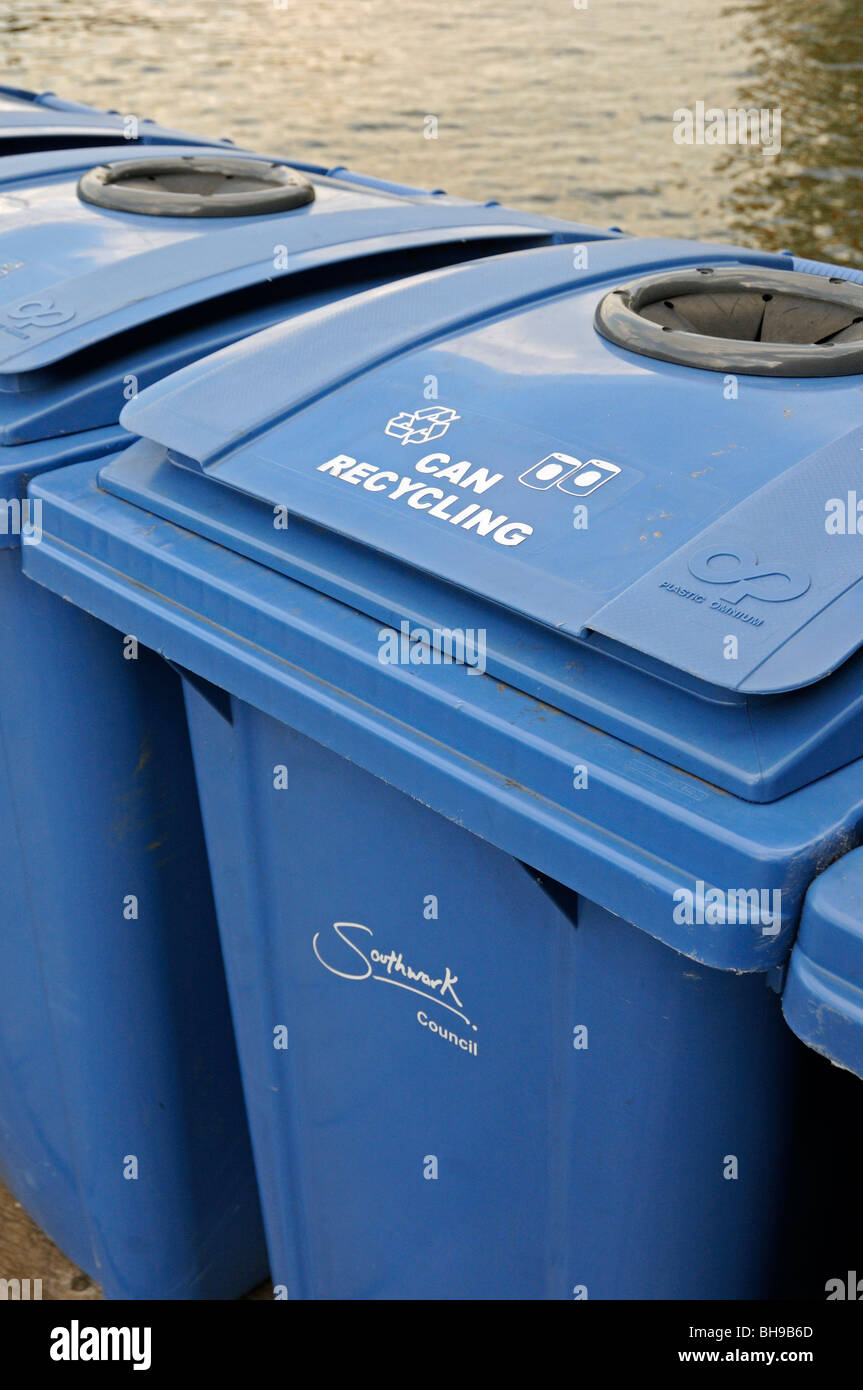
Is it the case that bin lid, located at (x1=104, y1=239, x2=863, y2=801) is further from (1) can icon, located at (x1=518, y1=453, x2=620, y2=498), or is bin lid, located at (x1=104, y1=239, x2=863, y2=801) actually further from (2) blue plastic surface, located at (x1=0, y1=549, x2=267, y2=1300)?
(2) blue plastic surface, located at (x1=0, y1=549, x2=267, y2=1300)

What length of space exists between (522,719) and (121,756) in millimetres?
774

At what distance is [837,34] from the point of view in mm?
9508

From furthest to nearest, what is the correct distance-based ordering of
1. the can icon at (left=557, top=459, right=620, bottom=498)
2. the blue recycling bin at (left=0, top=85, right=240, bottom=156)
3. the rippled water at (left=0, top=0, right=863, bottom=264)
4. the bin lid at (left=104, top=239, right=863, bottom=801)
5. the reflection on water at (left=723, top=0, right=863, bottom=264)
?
the rippled water at (left=0, top=0, right=863, bottom=264), the reflection on water at (left=723, top=0, right=863, bottom=264), the blue recycling bin at (left=0, top=85, right=240, bottom=156), the can icon at (left=557, top=459, right=620, bottom=498), the bin lid at (left=104, top=239, right=863, bottom=801)

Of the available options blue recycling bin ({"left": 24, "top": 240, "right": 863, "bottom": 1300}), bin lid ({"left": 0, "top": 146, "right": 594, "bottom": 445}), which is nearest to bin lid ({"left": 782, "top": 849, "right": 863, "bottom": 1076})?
blue recycling bin ({"left": 24, "top": 240, "right": 863, "bottom": 1300})

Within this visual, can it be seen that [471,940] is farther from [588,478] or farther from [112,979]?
[112,979]

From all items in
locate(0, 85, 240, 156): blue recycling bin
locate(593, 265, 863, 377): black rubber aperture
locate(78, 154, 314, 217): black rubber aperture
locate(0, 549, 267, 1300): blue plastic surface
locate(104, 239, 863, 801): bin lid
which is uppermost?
locate(0, 85, 240, 156): blue recycling bin

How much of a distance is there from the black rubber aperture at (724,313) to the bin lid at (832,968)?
64cm

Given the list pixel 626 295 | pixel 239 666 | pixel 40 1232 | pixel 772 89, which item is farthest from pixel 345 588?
pixel 772 89

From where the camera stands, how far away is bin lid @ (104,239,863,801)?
1.08 meters

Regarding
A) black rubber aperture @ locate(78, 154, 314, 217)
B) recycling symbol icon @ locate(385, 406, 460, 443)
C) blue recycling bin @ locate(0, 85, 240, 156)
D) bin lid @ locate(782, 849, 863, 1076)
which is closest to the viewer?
bin lid @ locate(782, 849, 863, 1076)

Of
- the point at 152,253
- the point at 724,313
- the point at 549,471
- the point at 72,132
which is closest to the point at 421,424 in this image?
the point at 549,471

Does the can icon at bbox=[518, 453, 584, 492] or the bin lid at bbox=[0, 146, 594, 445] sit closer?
the can icon at bbox=[518, 453, 584, 492]

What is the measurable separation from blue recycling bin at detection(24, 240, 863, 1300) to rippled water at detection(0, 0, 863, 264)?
5148mm

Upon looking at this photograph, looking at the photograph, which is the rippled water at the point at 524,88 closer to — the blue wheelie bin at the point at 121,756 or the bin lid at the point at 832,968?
the blue wheelie bin at the point at 121,756
